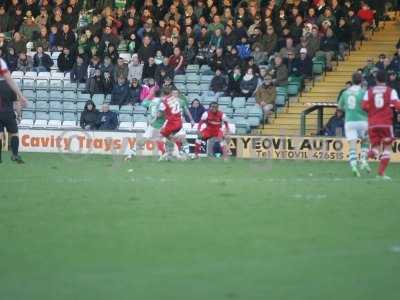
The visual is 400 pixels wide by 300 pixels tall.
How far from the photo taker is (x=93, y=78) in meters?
35.1

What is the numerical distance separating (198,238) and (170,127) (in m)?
16.0

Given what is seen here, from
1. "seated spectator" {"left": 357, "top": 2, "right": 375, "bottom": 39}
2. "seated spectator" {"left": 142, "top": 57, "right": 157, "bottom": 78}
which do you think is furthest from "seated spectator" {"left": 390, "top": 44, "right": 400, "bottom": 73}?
"seated spectator" {"left": 142, "top": 57, "right": 157, "bottom": 78}

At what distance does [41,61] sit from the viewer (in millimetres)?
36406

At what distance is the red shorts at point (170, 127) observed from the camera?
90.1 ft

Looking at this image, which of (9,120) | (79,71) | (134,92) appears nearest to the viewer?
(9,120)

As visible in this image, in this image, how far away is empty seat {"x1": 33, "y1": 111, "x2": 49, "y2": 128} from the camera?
34.7 metres

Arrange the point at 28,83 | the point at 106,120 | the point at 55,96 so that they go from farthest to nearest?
the point at 28,83 → the point at 55,96 → the point at 106,120

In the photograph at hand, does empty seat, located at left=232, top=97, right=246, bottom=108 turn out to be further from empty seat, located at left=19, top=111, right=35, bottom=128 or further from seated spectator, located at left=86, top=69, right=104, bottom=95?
empty seat, located at left=19, top=111, right=35, bottom=128

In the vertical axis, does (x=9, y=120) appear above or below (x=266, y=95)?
below

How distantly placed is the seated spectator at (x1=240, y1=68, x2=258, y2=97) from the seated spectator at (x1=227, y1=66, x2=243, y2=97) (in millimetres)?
129

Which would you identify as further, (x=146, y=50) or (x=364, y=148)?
(x=146, y=50)

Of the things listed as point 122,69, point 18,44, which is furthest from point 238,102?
point 18,44

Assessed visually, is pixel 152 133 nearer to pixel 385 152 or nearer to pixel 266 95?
pixel 266 95

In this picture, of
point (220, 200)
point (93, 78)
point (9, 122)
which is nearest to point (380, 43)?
point (93, 78)
